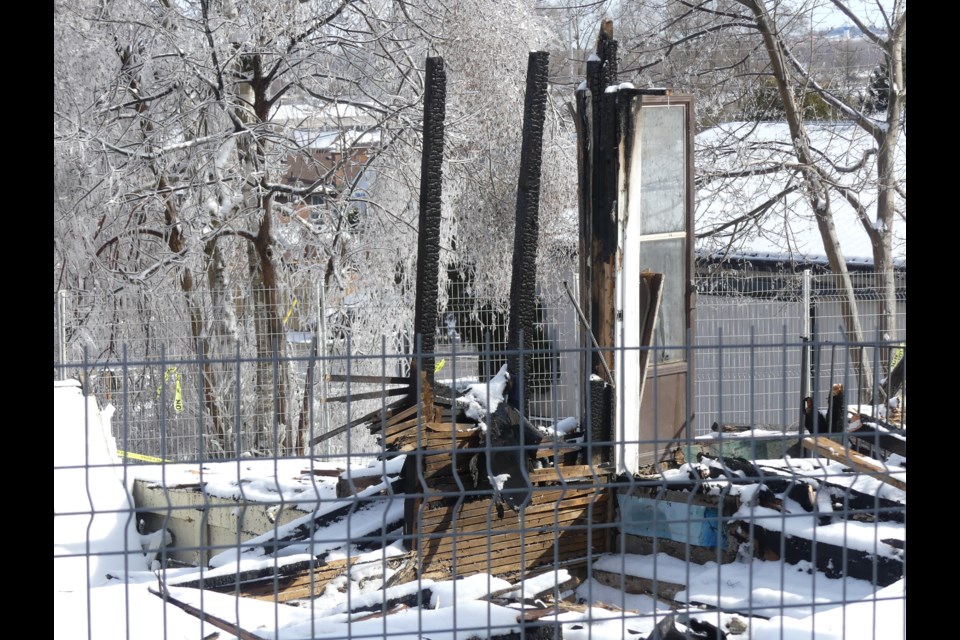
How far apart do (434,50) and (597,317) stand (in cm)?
728

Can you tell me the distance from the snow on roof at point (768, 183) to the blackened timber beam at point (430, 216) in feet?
32.1

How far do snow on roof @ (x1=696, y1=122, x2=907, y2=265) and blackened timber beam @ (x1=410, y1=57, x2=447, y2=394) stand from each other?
385 inches

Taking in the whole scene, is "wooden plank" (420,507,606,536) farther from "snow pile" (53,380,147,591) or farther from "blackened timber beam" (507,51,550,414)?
"snow pile" (53,380,147,591)

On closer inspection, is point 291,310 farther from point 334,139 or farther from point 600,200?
point 600,200

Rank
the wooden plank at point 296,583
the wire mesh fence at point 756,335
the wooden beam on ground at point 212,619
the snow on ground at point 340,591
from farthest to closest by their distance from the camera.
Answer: the wire mesh fence at point 756,335 → the wooden plank at point 296,583 → the wooden beam on ground at point 212,619 → the snow on ground at point 340,591

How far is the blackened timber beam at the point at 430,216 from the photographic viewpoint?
6.12 meters

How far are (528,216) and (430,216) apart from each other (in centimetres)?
74

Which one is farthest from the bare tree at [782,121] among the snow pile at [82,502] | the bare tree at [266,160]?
the snow pile at [82,502]

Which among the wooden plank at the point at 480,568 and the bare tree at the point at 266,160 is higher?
the bare tree at the point at 266,160

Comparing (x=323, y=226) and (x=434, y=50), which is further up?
(x=434, y=50)

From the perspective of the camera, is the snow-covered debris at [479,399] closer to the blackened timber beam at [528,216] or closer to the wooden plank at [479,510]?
the blackened timber beam at [528,216]
